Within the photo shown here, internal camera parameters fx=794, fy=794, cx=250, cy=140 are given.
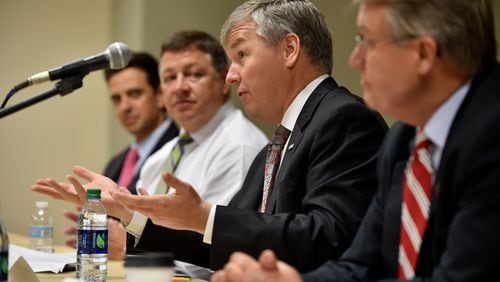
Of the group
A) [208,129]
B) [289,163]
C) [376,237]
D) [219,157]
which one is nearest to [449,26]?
[376,237]

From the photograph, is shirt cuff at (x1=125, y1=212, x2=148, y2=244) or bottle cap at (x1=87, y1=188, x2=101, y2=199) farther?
shirt cuff at (x1=125, y1=212, x2=148, y2=244)

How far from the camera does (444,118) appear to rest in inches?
62.1

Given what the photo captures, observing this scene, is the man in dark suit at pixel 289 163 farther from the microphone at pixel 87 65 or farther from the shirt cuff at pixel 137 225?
the microphone at pixel 87 65

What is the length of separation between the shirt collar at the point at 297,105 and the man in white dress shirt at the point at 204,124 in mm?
941

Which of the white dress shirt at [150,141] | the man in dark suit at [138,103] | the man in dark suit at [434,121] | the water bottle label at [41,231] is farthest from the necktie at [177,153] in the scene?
the man in dark suit at [434,121]

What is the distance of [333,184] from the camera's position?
2.17 meters

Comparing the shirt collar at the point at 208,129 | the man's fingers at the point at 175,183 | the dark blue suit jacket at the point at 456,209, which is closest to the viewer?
the dark blue suit jacket at the point at 456,209

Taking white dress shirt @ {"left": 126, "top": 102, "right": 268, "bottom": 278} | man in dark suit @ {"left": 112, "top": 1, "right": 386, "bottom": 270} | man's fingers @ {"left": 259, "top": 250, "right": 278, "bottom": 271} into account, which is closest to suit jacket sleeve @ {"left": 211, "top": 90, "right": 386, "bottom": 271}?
man in dark suit @ {"left": 112, "top": 1, "right": 386, "bottom": 270}

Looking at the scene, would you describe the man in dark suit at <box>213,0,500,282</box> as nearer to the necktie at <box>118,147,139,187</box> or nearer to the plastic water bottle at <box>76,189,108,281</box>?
the plastic water bottle at <box>76,189,108,281</box>

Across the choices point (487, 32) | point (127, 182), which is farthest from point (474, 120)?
point (127, 182)

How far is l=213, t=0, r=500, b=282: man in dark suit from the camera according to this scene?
4.75 ft

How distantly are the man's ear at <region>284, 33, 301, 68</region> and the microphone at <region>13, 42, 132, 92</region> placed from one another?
57 centimetres

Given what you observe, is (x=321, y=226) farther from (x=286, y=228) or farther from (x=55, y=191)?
(x=55, y=191)

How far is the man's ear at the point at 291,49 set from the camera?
2.52m
